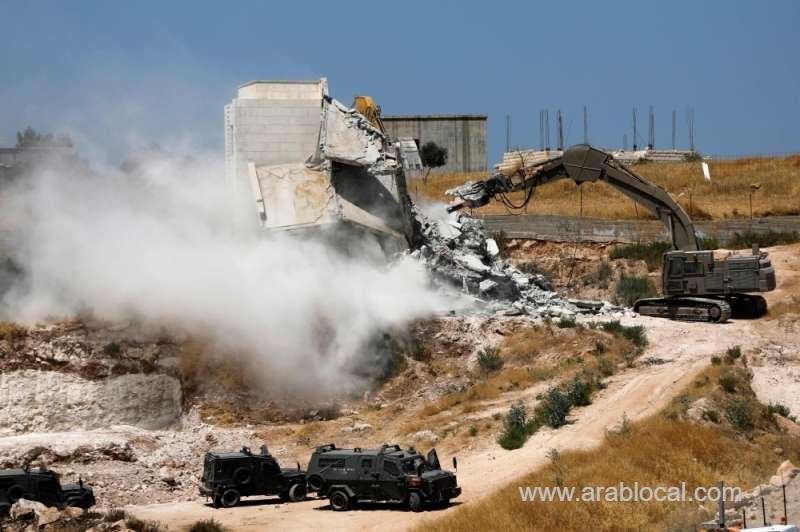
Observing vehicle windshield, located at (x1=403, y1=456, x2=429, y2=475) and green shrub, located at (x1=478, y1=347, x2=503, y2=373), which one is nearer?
vehicle windshield, located at (x1=403, y1=456, x2=429, y2=475)

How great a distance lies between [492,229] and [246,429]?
2744 cm

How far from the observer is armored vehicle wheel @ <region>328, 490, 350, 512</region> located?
26.3 meters

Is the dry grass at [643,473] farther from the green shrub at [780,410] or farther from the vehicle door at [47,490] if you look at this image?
the vehicle door at [47,490]

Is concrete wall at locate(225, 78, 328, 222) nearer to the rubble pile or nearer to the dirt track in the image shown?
the rubble pile

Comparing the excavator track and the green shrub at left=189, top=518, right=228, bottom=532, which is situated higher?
the excavator track

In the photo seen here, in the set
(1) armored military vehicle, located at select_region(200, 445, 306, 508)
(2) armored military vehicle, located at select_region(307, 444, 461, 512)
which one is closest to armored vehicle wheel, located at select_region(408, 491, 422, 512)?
(2) armored military vehicle, located at select_region(307, 444, 461, 512)

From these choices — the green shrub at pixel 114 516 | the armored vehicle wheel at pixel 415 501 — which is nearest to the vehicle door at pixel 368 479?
the armored vehicle wheel at pixel 415 501

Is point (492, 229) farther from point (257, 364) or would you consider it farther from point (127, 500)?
point (127, 500)

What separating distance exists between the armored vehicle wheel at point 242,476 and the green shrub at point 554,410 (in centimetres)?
757

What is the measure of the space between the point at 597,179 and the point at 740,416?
554 inches

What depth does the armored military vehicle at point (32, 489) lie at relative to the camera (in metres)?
24.8

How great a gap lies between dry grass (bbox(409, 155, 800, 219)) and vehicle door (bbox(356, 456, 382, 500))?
1403 inches

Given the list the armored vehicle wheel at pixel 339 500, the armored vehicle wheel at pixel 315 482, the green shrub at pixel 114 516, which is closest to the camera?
the green shrub at pixel 114 516

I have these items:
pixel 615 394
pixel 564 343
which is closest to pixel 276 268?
pixel 564 343
